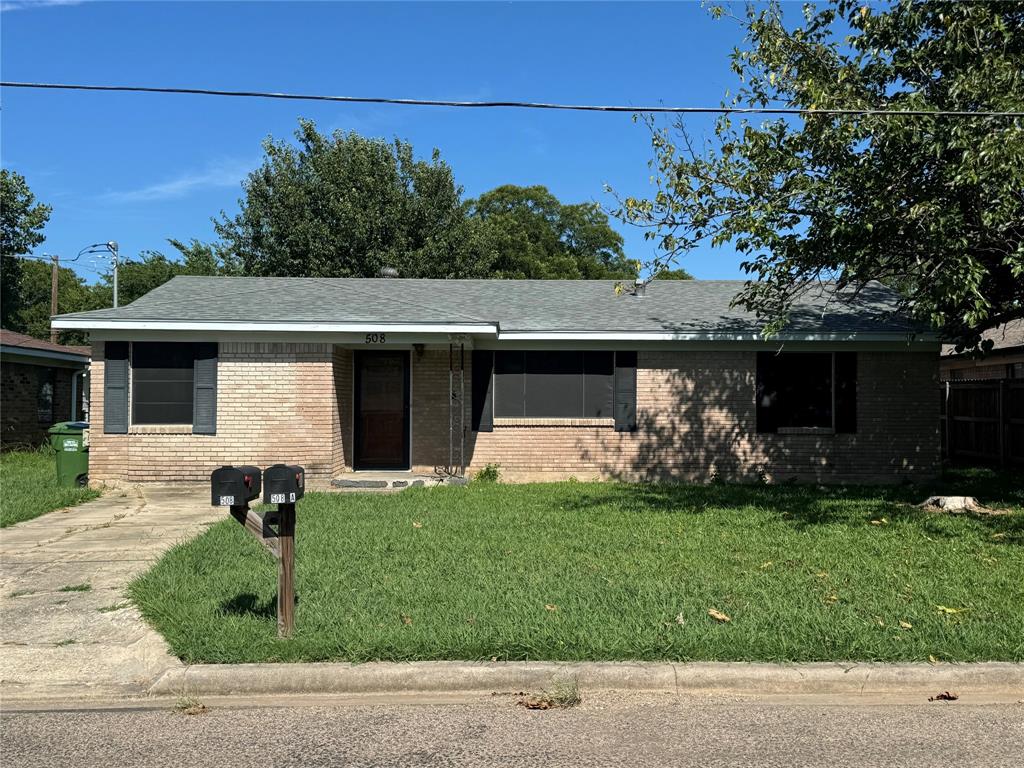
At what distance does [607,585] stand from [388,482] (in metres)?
6.84

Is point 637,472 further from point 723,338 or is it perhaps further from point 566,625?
point 566,625

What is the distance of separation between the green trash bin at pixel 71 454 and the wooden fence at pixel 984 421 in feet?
49.1

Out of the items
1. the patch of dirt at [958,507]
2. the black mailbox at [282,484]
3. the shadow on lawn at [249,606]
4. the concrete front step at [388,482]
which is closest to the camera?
the black mailbox at [282,484]

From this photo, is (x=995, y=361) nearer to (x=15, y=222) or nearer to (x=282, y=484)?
(x=282, y=484)

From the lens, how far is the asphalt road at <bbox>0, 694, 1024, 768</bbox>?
12.8 ft

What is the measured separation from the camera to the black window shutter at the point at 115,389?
1287 cm

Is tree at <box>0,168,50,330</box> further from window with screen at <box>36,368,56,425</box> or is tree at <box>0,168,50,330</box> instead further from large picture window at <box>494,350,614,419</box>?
large picture window at <box>494,350,614,419</box>

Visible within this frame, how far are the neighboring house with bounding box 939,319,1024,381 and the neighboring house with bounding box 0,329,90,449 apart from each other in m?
20.3

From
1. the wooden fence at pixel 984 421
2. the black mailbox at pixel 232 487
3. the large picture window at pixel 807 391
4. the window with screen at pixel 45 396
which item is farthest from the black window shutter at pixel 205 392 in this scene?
the wooden fence at pixel 984 421

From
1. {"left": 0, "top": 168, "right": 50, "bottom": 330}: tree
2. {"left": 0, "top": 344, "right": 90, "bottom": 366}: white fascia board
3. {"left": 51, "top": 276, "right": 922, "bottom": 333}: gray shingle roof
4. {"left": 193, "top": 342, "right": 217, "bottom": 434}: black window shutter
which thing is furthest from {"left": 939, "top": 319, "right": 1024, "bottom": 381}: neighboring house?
{"left": 0, "top": 168, "right": 50, "bottom": 330}: tree

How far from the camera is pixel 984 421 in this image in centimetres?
1758

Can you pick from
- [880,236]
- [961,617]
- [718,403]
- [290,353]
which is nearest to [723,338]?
[718,403]

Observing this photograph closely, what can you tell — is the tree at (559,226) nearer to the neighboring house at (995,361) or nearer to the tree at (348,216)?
the tree at (348,216)

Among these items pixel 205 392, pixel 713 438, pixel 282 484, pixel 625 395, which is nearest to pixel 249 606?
pixel 282 484
